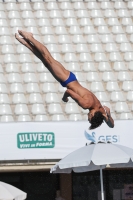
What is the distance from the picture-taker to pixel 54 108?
14.3 metres

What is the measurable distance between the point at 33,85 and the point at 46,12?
3.80 meters

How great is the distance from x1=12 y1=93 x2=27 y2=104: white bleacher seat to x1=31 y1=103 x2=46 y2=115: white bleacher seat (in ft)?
1.16

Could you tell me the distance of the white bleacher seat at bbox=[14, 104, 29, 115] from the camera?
46.3ft

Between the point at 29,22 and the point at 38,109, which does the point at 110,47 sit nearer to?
the point at 29,22

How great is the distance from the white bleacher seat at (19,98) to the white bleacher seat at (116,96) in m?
2.26

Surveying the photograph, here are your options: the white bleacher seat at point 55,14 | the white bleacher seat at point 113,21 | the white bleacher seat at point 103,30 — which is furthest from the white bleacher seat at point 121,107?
the white bleacher seat at point 55,14

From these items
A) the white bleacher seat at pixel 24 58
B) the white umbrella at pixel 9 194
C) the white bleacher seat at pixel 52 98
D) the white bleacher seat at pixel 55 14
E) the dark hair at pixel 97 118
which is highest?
the white bleacher seat at pixel 55 14

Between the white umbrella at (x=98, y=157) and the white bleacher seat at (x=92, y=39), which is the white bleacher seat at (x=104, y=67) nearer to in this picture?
the white bleacher seat at (x=92, y=39)

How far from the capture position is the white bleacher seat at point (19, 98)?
47.5 feet

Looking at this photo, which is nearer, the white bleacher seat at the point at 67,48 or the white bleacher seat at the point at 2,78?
the white bleacher seat at the point at 2,78

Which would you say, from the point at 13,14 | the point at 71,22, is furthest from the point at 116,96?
the point at 13,14

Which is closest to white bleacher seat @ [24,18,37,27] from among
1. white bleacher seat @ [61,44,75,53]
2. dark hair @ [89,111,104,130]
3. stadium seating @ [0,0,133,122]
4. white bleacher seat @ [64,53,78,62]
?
stadium seating @ [0,0,133,122]

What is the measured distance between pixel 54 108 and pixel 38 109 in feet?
1.28

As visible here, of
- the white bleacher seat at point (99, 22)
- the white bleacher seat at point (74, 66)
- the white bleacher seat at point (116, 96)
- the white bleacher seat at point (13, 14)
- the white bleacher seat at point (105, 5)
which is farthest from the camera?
the white bleacher seat at point (105, 5)
